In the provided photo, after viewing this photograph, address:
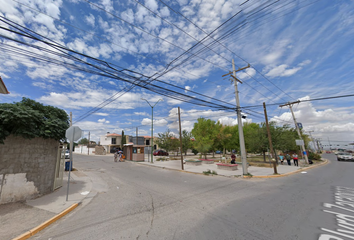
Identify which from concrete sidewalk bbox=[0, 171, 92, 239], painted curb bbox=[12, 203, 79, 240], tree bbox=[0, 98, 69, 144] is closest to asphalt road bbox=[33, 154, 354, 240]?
painted curb bbox=[12, 203, 79, 240]

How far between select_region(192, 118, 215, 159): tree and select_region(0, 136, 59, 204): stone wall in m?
21.3

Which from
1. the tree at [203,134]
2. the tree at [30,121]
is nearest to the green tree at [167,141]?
the tree at [203,134]

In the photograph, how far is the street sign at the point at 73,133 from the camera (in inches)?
254

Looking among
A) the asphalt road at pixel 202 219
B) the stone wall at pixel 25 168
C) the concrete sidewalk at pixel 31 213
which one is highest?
the stone wall at pixel 25 168

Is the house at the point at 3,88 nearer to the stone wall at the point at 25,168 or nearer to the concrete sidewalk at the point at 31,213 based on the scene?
the stone wall at the point at 25,168

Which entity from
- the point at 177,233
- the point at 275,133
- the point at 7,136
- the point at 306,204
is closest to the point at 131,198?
the point at 177,233

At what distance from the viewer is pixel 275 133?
22.7 meters

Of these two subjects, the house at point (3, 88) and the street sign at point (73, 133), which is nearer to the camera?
the house at point (3, 88)

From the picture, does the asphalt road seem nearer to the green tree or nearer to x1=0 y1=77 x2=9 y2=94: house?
x1=0 y1=77 x2=9 y2=94: house

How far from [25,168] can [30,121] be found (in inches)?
75.5

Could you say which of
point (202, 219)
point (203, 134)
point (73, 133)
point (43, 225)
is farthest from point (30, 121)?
point (203, 134)

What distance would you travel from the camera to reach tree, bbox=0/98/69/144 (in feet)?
17.4

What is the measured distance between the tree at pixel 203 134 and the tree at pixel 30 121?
69.1 feet

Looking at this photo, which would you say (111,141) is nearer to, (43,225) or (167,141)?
(167,141)
